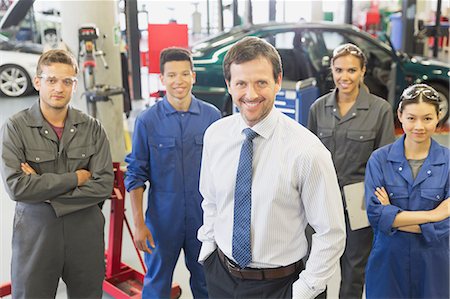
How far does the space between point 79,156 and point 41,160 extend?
0.15 metres

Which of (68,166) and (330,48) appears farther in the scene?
(330,48)

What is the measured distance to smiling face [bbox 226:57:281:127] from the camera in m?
1.46

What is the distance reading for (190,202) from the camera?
2312mm

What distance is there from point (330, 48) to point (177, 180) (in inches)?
170

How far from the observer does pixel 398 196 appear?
80.9 inches

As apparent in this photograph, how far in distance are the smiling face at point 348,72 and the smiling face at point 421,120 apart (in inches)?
18.8

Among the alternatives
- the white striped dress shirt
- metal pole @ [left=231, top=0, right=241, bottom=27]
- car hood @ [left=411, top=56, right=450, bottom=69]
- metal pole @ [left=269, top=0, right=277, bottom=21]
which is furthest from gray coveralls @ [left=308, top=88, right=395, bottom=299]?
metal pole @ [left=231, top=0, right=241, bottom=27]

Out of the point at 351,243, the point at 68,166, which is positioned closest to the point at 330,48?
the point at 351,243

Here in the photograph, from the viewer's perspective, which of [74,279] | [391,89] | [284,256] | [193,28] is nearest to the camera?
[284,256]

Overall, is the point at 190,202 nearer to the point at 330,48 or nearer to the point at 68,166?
the point at 68,166

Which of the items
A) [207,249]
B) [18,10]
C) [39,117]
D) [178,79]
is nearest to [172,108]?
[178,79]

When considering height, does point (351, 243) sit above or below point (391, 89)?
below

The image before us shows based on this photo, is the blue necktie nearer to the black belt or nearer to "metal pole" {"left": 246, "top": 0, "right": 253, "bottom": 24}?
the black belt

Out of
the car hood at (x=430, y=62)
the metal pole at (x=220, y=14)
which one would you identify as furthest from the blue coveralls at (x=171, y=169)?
the metal pole at (x=220, y=14)
